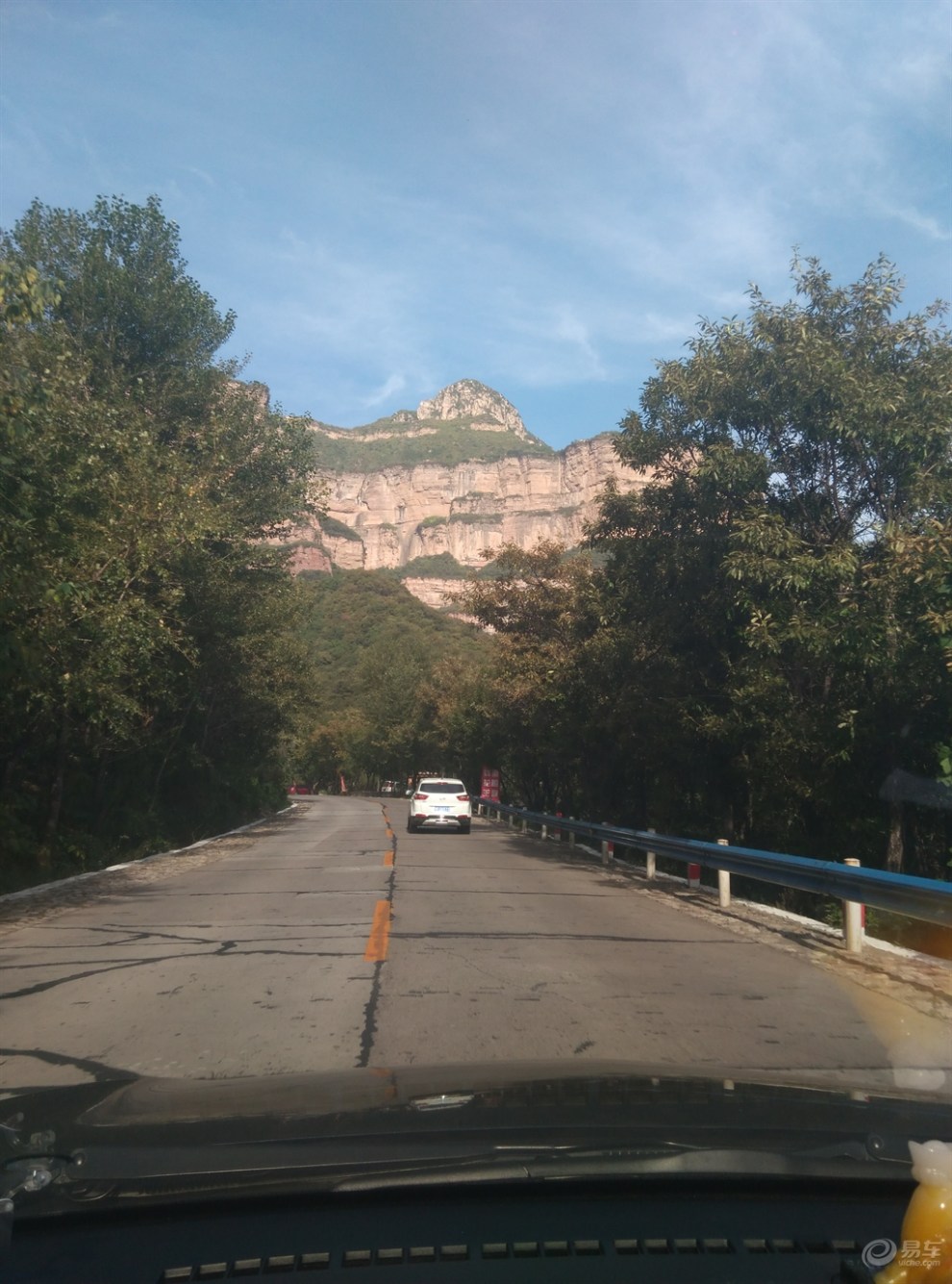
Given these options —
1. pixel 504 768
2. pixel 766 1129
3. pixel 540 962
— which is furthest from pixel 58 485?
pixel 504 768

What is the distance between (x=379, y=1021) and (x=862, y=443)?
1199 centimetres

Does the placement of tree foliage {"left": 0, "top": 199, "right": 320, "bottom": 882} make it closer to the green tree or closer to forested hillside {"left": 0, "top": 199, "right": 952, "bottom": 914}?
forested hillside {"left": 0, "top": 199, "right": 952, "bottom": 914}

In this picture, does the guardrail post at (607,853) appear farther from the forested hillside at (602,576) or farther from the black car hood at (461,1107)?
the black car hood at (461,1107)

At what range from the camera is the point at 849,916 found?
10.6 metres

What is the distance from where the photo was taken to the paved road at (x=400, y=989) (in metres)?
6.41

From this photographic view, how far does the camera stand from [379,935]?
431 inches

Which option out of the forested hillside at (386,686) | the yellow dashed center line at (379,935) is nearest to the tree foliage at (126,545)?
the yellow dashed center line at (379,935)

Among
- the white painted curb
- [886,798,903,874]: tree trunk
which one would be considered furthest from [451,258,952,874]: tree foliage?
the white painted curb

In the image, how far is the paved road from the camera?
641 centimetres

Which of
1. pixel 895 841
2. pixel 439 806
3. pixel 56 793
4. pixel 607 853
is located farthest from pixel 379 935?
pixel 439 806

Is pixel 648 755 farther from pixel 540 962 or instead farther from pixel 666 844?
pixel 540 962

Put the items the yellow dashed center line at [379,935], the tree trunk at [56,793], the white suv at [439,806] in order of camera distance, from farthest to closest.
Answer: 1. the white suv at [439,806]
2. the tree trunk at [56,793]
3. the yellow dashed center line at [379,935]

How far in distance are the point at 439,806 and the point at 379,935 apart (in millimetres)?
18854

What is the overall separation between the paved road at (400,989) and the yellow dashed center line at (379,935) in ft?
0.11
